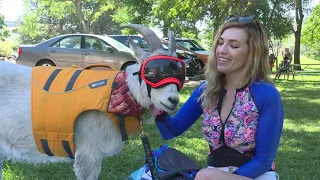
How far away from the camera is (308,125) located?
7.89 metres

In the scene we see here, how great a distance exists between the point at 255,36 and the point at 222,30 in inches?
10.6

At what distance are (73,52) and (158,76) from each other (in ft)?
34.6

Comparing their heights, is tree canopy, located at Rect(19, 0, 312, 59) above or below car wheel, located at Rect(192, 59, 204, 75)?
above

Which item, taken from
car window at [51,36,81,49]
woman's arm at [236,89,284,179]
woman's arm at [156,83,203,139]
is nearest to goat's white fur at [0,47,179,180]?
woman's arm at [156,83,203,139]

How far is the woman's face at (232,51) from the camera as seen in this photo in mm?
2623

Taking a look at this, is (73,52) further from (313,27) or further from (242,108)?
(313,27)

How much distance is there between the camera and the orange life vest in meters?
3.04

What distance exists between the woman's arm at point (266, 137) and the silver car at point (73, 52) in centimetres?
1014

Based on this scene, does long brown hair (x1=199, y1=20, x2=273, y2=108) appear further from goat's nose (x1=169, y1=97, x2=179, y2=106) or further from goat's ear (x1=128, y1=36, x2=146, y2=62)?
goat's ear (x1=128, y1=36, x2=146, y2=62)

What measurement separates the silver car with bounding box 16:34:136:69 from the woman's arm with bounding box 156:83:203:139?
952 centimetres

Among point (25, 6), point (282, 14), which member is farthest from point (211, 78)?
point (25, 6)

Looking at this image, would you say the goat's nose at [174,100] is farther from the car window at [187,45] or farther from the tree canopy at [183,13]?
the car window at [187,45]

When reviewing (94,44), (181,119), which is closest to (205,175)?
(181,119)

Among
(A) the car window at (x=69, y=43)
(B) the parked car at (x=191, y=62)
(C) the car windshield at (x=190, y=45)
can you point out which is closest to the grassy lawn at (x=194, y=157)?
(A) the car window at (x=69, y=43)
